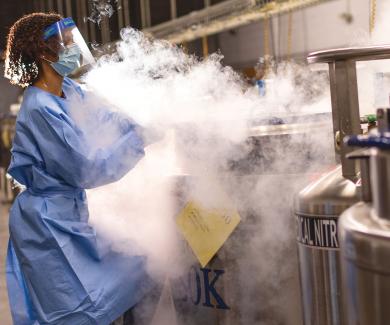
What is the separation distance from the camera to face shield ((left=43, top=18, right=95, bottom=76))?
5.82 ft

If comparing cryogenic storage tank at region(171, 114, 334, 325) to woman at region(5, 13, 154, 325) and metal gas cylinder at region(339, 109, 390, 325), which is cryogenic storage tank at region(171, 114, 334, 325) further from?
metal gas cylinder at region(339, 109, 390, 325)

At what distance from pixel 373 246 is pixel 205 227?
0.97 meters

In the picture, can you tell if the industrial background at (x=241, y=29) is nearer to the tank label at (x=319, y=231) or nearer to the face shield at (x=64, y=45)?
the tank label at (x=319, y=231)

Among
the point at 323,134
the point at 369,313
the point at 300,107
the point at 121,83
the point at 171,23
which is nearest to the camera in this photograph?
the point at 369,313

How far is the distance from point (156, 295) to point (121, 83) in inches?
27.1

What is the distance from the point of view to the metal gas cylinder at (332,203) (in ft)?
4.03

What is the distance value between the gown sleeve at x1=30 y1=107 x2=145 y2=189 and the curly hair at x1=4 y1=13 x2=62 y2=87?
0.60 ft

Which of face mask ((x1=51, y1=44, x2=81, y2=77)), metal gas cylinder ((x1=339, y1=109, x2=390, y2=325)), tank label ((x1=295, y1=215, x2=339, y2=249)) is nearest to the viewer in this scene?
metal gas cylinder ((x1=339, y1=109, x2=390, y2=325))

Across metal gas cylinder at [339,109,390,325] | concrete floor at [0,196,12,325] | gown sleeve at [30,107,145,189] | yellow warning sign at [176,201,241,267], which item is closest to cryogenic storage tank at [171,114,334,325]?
yellow warning sign at [176,201,241,267]

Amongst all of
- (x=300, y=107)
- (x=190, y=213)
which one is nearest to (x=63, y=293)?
(x=190, y=213)

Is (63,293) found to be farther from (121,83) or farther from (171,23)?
(171,23)

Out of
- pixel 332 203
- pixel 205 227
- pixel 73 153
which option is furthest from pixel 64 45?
pixel 332 203

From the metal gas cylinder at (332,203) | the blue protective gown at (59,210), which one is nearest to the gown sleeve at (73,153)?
the blue protective gown at (59,210)

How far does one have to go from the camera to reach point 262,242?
5.60ft
